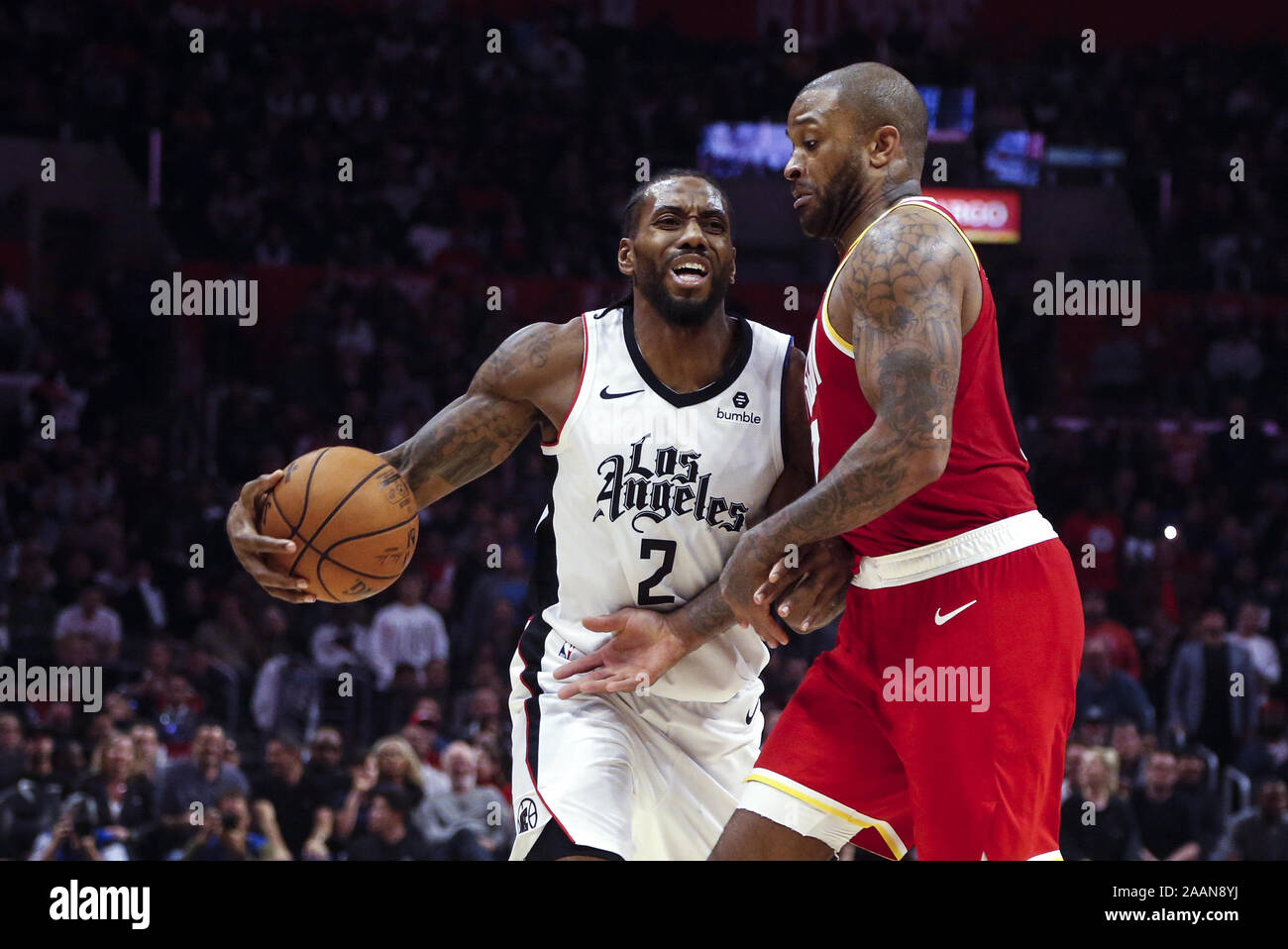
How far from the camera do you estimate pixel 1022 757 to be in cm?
298

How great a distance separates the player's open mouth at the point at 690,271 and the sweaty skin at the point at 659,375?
0.02 metres

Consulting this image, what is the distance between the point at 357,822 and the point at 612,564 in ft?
12.2

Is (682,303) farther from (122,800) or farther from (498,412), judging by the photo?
(122,800)

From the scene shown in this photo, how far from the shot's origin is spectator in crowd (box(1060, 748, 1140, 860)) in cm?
717

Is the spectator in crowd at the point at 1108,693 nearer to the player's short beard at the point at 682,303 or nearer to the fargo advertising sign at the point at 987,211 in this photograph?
the player's short beard at the point at 682,303

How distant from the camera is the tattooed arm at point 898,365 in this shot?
289cm

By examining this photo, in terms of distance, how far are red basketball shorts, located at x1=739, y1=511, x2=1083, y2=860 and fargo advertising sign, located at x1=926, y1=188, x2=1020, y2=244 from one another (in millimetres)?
9660

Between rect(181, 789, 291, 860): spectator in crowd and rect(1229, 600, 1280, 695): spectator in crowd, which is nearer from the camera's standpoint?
rect(181, 789, 291, 860): spectator in crowd

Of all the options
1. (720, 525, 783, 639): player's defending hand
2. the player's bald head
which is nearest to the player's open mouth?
the player's bald head

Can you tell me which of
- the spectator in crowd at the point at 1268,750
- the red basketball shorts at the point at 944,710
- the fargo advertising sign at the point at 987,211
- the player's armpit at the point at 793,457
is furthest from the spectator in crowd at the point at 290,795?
the fargo advertising sign at the point at 987,211

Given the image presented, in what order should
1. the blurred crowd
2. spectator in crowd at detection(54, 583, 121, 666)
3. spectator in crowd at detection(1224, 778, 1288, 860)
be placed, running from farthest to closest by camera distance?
the blurred crowd < spectator in crowd at detection(54, 583, 121, 666) < spectator in crowd at detection(1224, 778, 1288, 860)

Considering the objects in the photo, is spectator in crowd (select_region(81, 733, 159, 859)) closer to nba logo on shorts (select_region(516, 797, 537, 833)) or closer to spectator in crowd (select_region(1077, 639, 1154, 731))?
nba logo on shorts (select_region(516, 797, 537, 833))
